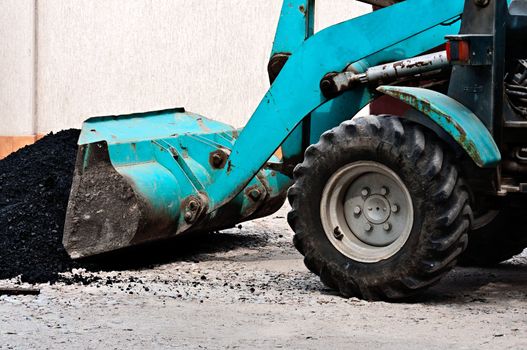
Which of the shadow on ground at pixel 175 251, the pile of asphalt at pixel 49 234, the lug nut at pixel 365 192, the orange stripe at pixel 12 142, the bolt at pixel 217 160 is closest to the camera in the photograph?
the lug nut at pixel 365 192

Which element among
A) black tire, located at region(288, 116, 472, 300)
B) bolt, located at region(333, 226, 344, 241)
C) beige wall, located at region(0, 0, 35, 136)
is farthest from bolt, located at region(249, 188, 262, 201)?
beige wall, located at region(0, 0, 35, 136)

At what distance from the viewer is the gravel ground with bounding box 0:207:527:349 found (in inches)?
231

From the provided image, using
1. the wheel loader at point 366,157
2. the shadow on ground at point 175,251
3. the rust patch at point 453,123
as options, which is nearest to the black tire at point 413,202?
the wheel loader at point 366,157

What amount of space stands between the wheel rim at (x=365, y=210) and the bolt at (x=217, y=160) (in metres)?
1.52

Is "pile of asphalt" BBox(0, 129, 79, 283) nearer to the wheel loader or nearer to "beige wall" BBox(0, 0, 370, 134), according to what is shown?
the wheel loader

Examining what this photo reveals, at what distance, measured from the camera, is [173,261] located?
842 cm

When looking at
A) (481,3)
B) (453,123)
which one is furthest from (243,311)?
(481,3)

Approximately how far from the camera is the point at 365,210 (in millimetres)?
7051

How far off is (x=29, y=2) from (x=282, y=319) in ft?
28.2

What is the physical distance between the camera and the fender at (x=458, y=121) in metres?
6.50

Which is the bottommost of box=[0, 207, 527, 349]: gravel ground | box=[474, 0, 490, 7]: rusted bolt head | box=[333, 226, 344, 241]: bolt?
box=[0, 207, 527, 349]: gravel ground

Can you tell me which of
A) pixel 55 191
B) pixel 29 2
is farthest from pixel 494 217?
pixel 29 2

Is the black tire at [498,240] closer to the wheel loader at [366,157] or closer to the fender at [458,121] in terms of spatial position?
the wheel loader at [366,157]

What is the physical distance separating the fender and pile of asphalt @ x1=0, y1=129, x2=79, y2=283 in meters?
2.42
